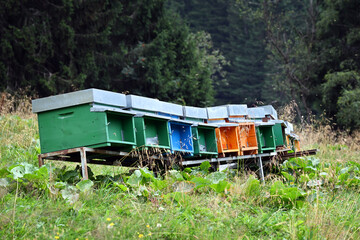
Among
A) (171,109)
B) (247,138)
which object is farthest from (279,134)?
(171,109)

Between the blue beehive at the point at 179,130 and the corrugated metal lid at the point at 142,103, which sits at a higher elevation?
the corrugated metal lid at the point at 142,103

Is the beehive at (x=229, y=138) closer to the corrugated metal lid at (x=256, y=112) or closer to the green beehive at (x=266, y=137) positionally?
the green beehive at (x=266, y=137)

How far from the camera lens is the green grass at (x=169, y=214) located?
3.95 meters

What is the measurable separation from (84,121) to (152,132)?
106 centimetres

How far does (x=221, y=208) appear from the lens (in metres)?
4.67

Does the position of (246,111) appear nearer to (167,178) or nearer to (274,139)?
(274,139)

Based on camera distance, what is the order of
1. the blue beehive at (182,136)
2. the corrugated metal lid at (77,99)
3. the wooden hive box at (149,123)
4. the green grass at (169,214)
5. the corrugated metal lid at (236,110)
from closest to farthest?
1. the green grass at (169,214)
2. the corrugated metal lid at (77,99)
3. the wooden hive box at (149,123)
4. the blue beehive at (182,136)
5. the corrugated metal lid at (236,110)

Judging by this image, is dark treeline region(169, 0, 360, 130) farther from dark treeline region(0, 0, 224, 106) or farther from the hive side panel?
the hive side panel

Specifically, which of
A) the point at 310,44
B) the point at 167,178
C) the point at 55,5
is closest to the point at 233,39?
the point at 310,44

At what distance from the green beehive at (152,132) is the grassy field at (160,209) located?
0.45 m

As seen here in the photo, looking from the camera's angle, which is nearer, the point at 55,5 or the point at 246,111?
the point at 246,111

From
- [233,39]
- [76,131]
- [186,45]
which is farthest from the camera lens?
[233,39]

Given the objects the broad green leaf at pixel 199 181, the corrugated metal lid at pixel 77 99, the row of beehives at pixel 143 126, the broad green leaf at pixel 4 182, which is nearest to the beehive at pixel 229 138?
the row of beehives at pixel 143 126

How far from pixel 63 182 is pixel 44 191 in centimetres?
25
